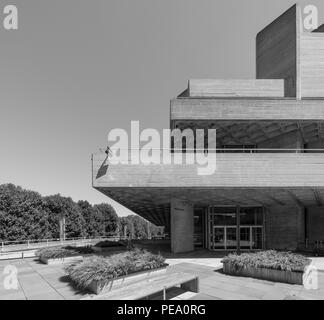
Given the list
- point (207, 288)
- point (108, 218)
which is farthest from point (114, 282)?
point (108, 218)

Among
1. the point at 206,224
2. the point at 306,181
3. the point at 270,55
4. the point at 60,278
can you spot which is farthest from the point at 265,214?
the point at 60,278

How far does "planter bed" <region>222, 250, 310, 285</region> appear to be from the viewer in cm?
1045

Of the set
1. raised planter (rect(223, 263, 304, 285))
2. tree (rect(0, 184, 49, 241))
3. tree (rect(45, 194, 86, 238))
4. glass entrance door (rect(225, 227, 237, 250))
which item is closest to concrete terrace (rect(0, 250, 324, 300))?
raised planter (rect(223, 263, 304, 285))

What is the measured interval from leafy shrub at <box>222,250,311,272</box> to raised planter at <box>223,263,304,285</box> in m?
0.13

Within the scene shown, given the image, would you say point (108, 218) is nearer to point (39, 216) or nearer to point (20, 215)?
point (39, 216)

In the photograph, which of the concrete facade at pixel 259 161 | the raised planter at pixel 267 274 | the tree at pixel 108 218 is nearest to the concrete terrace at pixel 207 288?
the raised planter at pixel 267 274

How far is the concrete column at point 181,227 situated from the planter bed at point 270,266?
326 inches

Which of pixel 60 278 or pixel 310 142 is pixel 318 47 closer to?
pixel 310 142

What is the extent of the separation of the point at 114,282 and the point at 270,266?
6.58 metres

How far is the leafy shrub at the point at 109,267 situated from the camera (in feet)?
30.1

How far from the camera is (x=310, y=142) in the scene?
23.3 meters

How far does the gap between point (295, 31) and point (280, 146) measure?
946 centimetres

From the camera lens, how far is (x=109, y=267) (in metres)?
9.45

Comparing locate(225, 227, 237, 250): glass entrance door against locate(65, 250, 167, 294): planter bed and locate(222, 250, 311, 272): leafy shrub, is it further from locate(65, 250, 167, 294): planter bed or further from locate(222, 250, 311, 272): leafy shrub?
locate(65, 250, 167, 294): planter bed
